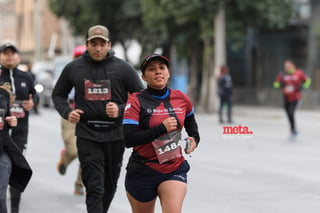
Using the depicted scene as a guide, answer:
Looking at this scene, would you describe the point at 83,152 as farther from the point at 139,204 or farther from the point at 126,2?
the point at 126,2

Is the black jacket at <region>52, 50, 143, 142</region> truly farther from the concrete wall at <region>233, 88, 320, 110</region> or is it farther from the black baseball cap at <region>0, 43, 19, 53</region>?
the concrete wall at <region>233, 88, 320, 110</region>

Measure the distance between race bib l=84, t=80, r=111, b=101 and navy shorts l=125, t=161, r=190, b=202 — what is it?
1633mm

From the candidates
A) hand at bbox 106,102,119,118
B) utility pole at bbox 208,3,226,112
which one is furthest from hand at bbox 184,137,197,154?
utility pole at bbox 208,3,226,112

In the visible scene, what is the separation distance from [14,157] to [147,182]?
5.11ft

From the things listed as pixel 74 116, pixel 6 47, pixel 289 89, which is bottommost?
pixel 289 89

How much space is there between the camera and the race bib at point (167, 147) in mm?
5395

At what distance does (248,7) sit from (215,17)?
120 centimetres

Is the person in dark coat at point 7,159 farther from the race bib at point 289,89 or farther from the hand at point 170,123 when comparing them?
the race bib at point 289,89

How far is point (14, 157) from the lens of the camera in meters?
6.51

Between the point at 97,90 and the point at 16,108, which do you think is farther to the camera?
the point at 16,108

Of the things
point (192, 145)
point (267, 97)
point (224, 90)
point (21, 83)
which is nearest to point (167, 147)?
point (192, 145)

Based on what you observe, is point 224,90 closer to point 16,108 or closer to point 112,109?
point 16,108

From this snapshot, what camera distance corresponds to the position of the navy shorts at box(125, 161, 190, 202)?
17.8 ft

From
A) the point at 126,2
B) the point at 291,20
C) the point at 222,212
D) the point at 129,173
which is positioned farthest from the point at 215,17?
the point at 129,173
